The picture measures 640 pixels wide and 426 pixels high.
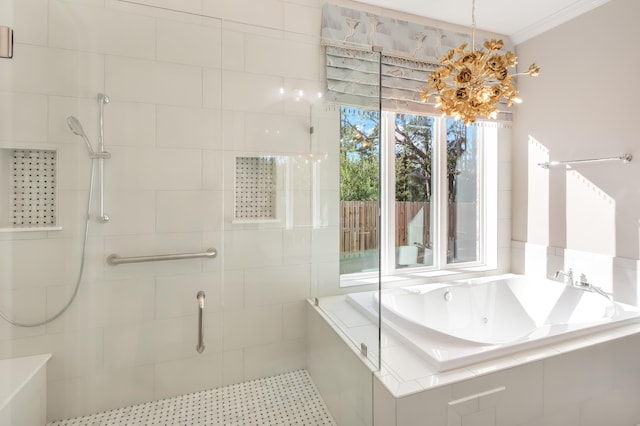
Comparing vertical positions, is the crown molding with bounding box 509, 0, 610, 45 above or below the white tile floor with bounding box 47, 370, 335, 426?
above

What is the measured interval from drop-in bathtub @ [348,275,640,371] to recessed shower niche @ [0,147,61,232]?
1.69m

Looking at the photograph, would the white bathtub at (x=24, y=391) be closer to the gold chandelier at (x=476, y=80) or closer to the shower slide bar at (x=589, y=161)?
the gold chandelier at (x=476, y=80)

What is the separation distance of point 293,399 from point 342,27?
2.47 metres

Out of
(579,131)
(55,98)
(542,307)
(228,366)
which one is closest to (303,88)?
(55,98)

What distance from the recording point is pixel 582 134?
2.35m

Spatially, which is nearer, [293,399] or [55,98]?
[55,98]

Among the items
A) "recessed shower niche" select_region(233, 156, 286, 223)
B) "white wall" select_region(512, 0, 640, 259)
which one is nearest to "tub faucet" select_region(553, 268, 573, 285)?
"white wall" select_region(512, 0, 640, 259)

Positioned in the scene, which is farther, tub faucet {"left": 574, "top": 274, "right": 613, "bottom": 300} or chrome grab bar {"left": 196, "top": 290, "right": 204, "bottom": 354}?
tub faucet {"left": 574, "top": 274, "right": 613, "bottom": 300}

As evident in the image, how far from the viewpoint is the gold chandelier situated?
1.61 metres

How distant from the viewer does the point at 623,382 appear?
5.36 ft

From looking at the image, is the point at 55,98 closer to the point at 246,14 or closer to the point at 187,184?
the point at 187,184

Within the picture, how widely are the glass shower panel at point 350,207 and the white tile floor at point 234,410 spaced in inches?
19.7

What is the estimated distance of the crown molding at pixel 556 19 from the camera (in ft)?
7.45

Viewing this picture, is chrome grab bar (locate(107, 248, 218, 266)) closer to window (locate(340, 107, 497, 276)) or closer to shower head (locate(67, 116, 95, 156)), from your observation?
shower head (locate(67, 116, 95, 156))
